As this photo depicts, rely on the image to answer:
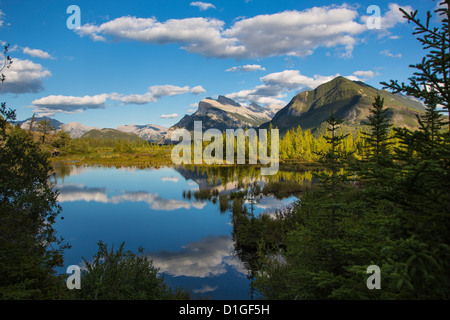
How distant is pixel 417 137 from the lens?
5.03m

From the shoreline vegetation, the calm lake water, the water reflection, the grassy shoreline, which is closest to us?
the shoreline vegetation

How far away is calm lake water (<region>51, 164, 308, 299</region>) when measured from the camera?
16.0 m

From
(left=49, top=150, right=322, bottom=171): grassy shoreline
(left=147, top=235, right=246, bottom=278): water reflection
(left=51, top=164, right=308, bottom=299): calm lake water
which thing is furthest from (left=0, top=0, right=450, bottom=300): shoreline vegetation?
(left=49, top=150, right=322, bottom=171): grassy shoreline

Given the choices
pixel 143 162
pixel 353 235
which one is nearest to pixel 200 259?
pixel 353 235

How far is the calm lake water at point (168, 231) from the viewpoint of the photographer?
1603cm

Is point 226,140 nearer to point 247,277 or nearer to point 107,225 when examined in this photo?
point 107,225

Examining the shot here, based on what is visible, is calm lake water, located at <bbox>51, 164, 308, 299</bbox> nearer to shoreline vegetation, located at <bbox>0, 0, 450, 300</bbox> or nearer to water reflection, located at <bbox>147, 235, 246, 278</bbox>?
water reflection, located at <bbox>147, 235, 246, 278</bbox>

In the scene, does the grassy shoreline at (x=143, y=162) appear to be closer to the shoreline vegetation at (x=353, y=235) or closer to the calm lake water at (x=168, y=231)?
the calm lake water at (x=168, y=231)

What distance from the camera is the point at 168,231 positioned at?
25.0m

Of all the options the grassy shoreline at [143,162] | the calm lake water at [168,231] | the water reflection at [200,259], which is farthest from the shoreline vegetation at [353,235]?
the grassy shoreline at [143,162]

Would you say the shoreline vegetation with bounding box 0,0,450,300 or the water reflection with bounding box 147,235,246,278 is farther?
the water reflection with bounding box 147,235,246,278

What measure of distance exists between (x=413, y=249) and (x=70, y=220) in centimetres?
3272
